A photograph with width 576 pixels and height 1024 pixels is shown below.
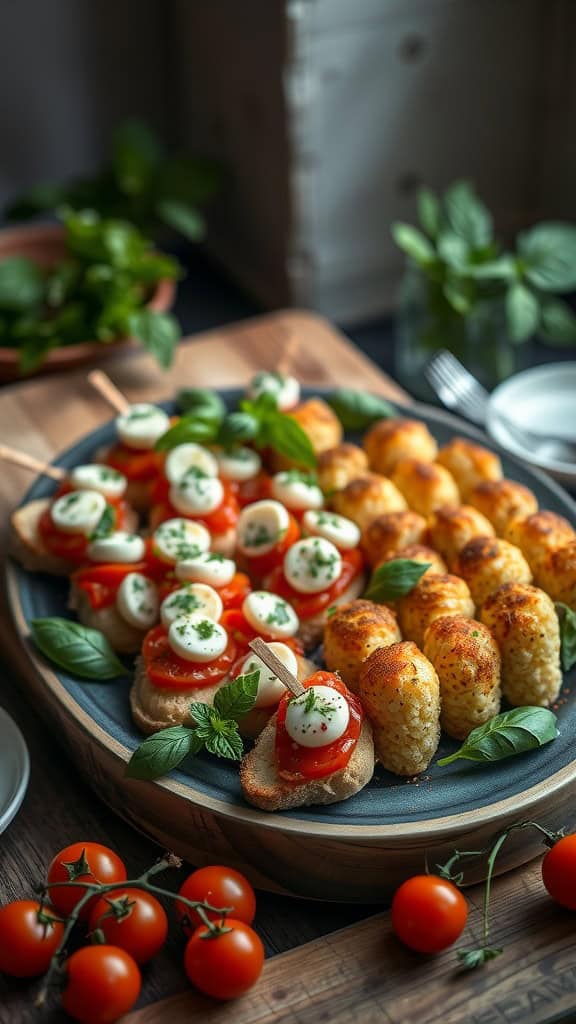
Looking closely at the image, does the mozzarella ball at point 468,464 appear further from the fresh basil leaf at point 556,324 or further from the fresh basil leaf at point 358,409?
the fresh basil leaf at point 556,324

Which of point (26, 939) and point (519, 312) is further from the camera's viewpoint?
point (519, 312)

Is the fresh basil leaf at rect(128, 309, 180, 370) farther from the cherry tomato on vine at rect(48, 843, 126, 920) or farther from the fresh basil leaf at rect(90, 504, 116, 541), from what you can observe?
the cherry tomato on vine at rect(48, 843, 126, 920)

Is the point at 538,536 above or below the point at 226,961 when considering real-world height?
above

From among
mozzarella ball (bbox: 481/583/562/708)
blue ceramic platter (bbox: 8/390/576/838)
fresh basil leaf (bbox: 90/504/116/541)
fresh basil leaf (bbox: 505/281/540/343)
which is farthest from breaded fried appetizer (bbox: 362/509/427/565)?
fresh basil leaf (bbox: 505/281/540/343)

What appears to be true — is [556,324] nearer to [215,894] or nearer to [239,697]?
[239,697]

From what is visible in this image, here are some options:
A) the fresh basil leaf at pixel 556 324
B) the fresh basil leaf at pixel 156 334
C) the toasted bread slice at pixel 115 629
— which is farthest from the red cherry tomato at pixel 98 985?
the fresh basil leaf at pixel 556 324

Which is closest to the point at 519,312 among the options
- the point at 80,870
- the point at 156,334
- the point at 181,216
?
the point at 156,334
